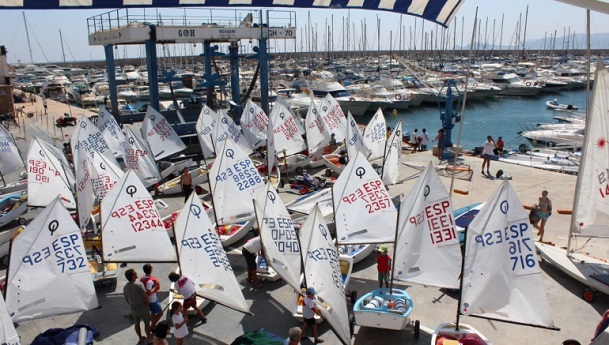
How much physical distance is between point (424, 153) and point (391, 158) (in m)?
9.01

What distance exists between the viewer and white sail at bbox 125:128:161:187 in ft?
59.1

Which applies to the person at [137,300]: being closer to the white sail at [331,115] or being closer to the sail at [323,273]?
the sail at [323,273]

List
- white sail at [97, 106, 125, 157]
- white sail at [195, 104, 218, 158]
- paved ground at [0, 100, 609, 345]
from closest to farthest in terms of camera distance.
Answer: paved ground at [0, 100, 609, 345] < white sail at [195, 104, 218, 158] < white sail at [97, 106, 125, 157]

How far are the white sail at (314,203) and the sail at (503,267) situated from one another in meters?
6.14

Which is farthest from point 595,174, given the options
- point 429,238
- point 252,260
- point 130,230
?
point 130,230

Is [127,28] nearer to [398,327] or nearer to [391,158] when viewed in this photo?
[391,158]

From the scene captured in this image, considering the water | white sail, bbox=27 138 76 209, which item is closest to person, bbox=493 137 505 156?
the water

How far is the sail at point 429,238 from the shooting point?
396 inches

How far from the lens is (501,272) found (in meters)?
9.04

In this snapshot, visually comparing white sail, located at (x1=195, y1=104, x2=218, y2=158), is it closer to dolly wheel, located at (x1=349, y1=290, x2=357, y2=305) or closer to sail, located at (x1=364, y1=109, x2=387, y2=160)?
sail, located at (x1=364, y1=109, x2=387, y2=160)

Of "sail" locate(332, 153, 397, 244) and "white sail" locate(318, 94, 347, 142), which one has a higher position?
"white sail" locate(318, 94, 347, 142)

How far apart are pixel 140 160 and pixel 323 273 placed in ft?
36.2

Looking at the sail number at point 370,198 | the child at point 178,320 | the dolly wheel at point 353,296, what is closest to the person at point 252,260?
the dolly wheel at point 353,296

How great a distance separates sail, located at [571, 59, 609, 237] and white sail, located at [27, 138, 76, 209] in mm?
13745
